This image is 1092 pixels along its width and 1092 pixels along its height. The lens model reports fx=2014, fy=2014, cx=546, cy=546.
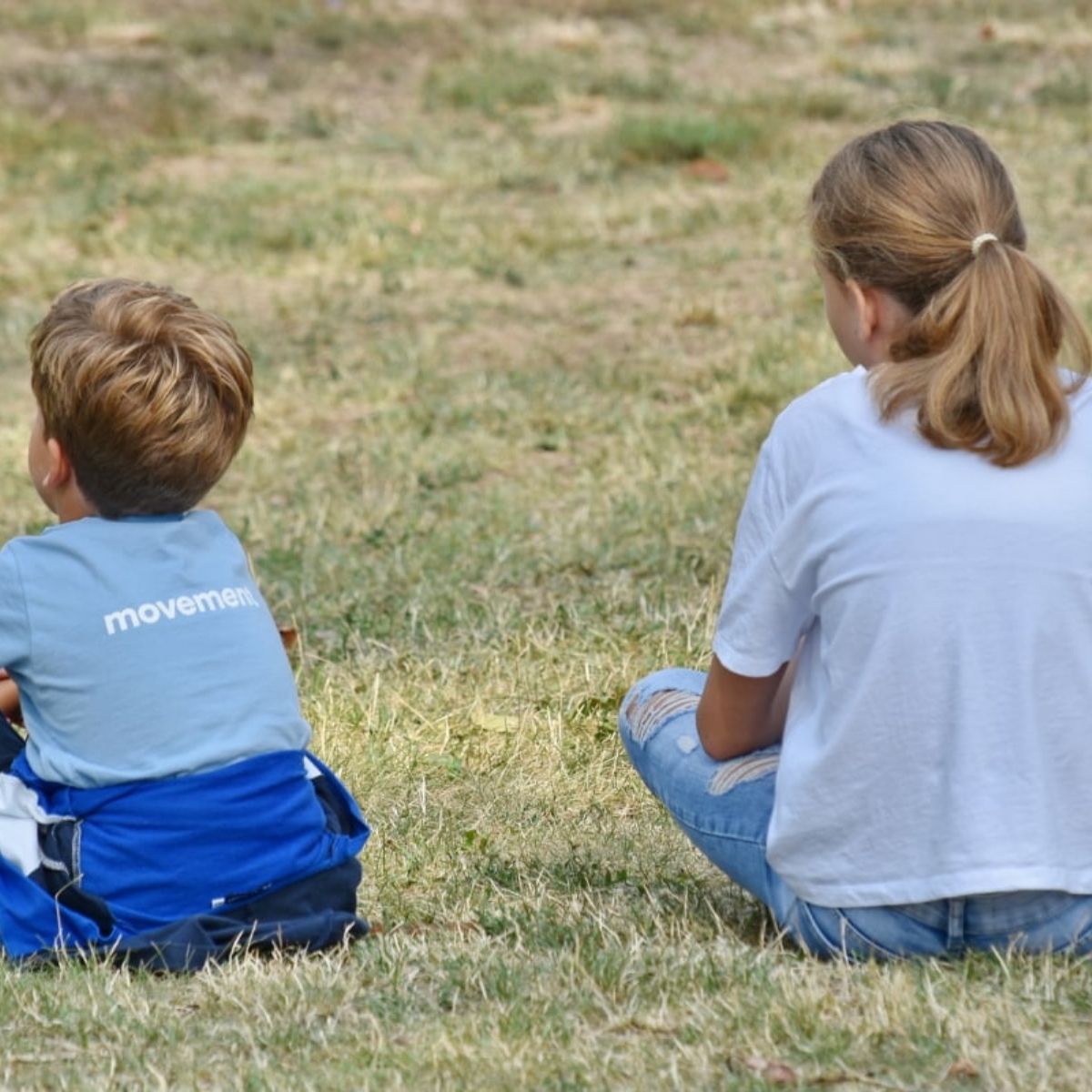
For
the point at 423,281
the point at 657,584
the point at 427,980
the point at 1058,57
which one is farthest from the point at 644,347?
the point at 1058,57

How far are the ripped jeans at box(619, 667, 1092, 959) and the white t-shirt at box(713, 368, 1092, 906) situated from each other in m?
0.07

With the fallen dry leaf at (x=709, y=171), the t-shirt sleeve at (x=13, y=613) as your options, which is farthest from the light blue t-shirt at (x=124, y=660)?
the fallen dry leaf at (x=709, y=171)

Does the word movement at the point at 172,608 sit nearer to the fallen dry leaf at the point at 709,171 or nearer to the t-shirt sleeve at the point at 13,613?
the t-shirt sleeve at the point at 13,613

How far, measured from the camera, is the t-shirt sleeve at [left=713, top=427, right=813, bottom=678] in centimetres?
280

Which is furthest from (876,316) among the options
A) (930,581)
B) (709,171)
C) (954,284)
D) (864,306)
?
(709,171)

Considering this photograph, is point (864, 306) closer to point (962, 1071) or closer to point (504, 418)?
point (962, 1071)

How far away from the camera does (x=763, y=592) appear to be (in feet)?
9.20

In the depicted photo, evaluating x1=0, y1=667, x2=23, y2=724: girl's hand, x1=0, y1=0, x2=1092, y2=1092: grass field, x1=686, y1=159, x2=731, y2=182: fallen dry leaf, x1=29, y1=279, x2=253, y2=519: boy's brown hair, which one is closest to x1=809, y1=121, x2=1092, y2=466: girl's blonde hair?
x1=0, y1=0, x2=1092, y2=1092: grass field

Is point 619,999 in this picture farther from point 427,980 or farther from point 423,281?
point 423,281

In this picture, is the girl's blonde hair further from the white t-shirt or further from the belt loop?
the belt loop

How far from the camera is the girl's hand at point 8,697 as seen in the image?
3.18 meters

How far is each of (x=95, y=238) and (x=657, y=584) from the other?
4846 mm

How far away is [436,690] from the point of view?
4.67 m

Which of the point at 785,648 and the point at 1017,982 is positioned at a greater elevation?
the point at 785,648
